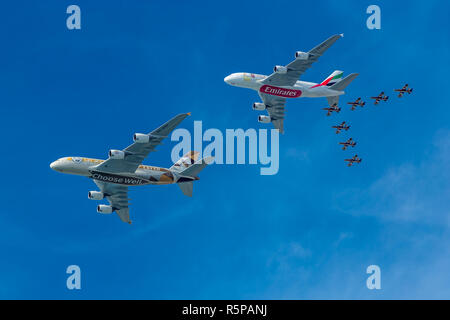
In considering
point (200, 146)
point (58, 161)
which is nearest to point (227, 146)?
point (200, 146)

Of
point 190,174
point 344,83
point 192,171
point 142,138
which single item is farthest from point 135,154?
point 344,83

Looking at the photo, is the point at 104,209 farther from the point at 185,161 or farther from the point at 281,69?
the point at 281,69

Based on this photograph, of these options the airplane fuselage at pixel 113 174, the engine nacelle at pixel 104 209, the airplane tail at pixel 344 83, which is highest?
the airplane tail at pixel 344 83

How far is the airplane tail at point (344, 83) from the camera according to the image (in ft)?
595

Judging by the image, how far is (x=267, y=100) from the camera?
18662 cm

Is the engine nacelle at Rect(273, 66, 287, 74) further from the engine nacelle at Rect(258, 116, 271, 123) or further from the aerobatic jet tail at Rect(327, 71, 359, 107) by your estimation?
the engine nacelle at Rect(258, 116, 271, 123)

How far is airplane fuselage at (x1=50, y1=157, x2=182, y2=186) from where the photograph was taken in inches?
6324

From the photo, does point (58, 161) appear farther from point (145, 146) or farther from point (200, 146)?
point (200, 146)

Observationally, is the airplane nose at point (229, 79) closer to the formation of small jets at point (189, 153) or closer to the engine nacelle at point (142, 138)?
the formation of small jets at point (189, 153)

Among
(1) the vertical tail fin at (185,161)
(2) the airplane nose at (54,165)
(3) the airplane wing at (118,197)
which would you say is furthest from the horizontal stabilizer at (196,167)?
(2) the airplane nose at (54,165)

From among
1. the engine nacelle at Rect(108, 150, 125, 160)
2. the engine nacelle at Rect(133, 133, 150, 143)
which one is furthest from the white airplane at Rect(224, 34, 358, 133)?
the engine nacelle at Rect(108, 150, 125, 160)

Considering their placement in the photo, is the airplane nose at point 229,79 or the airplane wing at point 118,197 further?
the airplane nose at point 229,79

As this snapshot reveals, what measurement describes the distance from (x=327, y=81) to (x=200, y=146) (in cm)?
3114

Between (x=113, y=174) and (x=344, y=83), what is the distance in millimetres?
49694
